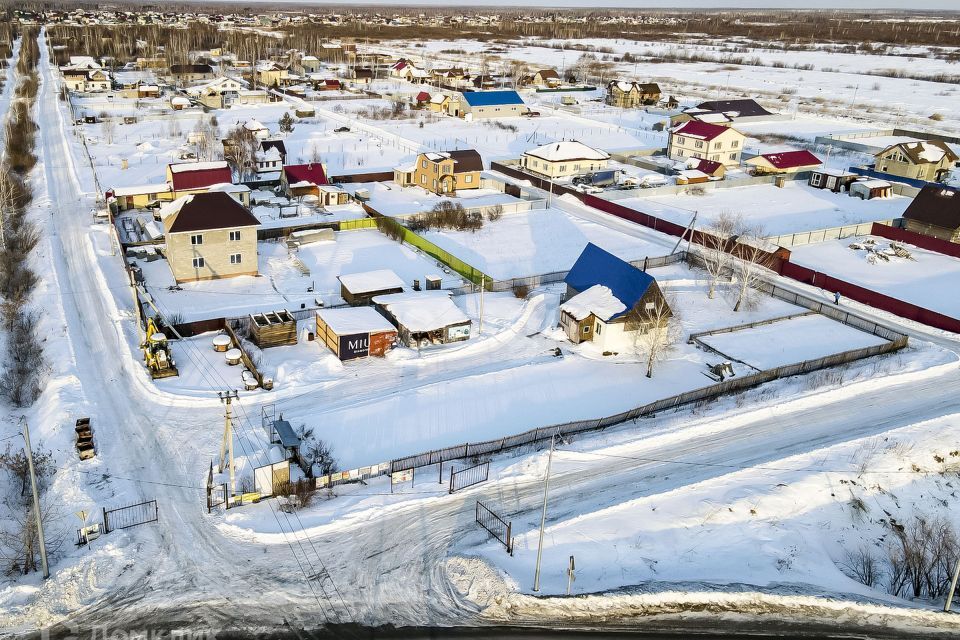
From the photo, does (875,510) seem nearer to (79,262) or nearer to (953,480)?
(953,480)

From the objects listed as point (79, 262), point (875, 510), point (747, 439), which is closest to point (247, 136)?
point (79, 262)

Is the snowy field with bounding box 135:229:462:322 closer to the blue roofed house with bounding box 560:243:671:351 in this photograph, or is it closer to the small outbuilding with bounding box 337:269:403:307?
the small outbuilding with bounding box 337:269:403:307

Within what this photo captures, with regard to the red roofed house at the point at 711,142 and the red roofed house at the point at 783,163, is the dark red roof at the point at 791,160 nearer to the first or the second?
the red roofed house at the point at 783,163

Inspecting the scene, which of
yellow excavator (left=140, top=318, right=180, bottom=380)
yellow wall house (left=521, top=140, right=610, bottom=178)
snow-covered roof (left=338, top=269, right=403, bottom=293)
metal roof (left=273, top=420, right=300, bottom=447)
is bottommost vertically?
metal roof (left=273, top=420, right=300, bottom=447)

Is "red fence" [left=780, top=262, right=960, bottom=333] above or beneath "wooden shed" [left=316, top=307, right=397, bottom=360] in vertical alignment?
above

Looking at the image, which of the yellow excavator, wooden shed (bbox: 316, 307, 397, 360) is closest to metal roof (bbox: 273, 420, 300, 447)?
wooden shed (bbox: 316, 307, 397, 360)

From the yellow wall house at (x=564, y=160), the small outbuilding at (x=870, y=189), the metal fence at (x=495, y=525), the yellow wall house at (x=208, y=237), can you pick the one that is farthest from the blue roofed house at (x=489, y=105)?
the metal fence at (x=495, y=525)

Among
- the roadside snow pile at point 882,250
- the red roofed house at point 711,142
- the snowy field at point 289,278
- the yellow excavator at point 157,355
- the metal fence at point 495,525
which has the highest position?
the red roofed house at point 711,142
